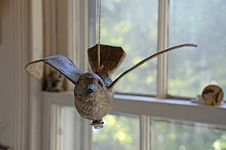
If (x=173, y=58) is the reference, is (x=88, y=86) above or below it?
below

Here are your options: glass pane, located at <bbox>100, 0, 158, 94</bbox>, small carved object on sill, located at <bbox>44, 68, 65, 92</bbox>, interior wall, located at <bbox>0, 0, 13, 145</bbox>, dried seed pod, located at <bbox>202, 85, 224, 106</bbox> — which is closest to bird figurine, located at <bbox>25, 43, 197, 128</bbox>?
dried seed pod, located at <bbox>202, 85, 224, 106</bbox>

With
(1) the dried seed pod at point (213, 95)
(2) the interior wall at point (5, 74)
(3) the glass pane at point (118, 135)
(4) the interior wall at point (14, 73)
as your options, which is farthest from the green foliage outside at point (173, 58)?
(2) the interior wall at point (5, 74)

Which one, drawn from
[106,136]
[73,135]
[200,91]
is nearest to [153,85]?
[200,91]

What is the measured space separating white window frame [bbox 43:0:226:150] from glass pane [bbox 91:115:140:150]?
0.07 metres

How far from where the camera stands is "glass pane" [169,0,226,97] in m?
2.15

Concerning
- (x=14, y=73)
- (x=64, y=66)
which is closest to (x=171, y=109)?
(x=64, y=66)

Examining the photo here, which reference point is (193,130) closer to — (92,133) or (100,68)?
(92,133)

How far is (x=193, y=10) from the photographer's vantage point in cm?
224

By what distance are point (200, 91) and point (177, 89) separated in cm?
15

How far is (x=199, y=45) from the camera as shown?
223cm

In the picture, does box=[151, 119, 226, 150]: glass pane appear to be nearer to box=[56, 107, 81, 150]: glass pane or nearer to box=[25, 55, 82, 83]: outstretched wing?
box=[56, 107, 81, 150]: glass pane

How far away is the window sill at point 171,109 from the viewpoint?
6.63ft

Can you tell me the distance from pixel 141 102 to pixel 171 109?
0.21 metres

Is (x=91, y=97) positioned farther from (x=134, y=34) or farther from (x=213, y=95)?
(x=134, y=34)
